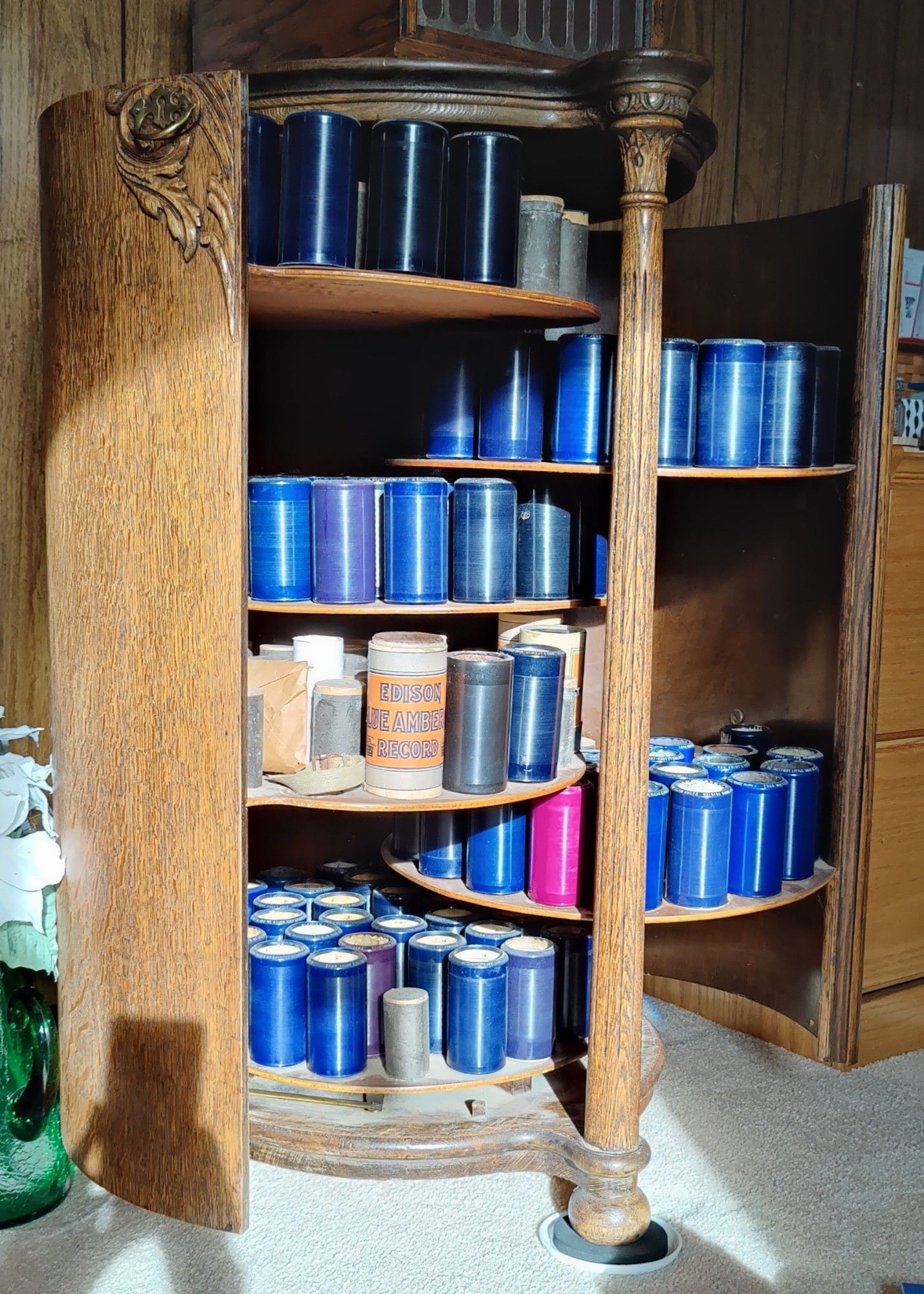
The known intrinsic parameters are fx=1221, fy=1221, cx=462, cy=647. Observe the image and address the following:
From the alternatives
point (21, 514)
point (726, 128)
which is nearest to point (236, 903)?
point (21, 514)

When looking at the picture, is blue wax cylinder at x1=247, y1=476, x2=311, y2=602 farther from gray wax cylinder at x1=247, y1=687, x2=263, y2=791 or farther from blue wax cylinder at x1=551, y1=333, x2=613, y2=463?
blue wax cylinder at x1=551, y1=333, x2=613, y2=463

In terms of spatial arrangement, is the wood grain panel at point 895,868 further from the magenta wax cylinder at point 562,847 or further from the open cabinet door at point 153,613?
the open cabinet door at point 153,613

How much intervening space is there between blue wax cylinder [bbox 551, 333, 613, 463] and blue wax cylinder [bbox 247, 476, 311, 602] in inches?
18.4

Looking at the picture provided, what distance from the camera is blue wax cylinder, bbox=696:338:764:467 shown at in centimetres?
223

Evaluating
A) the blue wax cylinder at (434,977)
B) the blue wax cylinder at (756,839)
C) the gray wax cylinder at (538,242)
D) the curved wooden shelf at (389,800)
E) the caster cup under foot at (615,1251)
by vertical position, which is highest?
the gray wax cylinder at (538,242)

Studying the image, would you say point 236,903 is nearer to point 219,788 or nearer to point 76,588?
point 219,788

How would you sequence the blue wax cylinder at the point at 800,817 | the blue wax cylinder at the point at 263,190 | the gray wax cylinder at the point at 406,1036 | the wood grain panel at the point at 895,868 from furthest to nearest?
the wood grain panel at the point at 895,868 → the blue wax cylinder at the point at 800,817 → the gray wax cylinder at the point at 406,1036 → the blue wax cylinder at the point at 263,190

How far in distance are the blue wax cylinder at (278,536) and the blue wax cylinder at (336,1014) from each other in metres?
0.63

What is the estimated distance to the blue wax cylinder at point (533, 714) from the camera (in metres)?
2.10

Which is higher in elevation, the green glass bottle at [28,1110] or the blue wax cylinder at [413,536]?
the blue wax cylinder at [413,536]

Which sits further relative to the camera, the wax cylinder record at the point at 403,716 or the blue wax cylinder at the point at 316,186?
the wax cylinder record at the point at 403,716

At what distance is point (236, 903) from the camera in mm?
1843

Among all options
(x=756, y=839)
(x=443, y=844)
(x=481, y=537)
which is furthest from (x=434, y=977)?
(x=481, y=537)

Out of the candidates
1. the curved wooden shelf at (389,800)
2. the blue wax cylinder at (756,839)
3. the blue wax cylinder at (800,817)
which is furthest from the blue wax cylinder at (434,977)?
the blue wax cylinder at (800,817)
